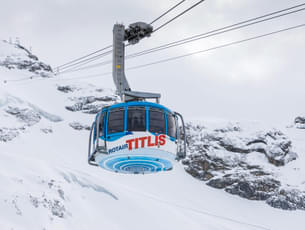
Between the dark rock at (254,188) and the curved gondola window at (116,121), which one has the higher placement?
the curved gondola window at (116,121)

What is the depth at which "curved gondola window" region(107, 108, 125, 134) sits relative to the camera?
13461 mm

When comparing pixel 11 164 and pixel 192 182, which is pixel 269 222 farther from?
pixel 11 164

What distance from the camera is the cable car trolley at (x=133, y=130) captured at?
13094 millimetres

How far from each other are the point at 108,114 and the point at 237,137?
99139 mm

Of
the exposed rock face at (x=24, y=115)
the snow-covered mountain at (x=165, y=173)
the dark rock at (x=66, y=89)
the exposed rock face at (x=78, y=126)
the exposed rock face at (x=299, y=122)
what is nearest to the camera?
the snow-covered mountain at (x=165, y=173)

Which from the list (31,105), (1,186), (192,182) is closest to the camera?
(1,186)

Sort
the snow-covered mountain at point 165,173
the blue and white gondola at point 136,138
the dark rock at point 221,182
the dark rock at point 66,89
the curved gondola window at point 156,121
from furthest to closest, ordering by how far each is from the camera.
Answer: the dark rock at point 66,89 < the dark rock at point 221,182 < the snow-covered mountain at point 165,173 < the curved gondola window at point 156,121 < the blue and white gondola at point 136,138

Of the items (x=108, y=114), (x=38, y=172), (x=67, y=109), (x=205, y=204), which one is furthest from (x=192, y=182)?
(x=108, y=114)

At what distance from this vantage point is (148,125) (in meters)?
13.4

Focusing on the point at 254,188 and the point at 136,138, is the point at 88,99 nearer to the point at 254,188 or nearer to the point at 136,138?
the point at 254,188

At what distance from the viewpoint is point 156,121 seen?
13602 mm

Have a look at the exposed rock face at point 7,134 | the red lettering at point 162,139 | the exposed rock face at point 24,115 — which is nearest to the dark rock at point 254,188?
the exposed rock face at point 24,115

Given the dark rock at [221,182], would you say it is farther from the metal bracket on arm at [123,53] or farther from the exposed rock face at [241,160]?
the metal bracket on arm at [123,53]

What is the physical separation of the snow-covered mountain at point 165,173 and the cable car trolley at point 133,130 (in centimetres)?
1782
